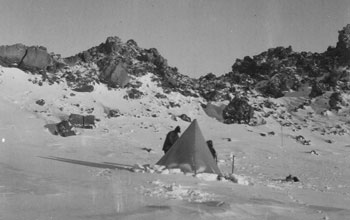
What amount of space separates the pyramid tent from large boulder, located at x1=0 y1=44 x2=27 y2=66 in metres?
22.9

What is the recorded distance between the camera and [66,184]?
751cm

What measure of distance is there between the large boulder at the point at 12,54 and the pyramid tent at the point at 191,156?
22.9 metres

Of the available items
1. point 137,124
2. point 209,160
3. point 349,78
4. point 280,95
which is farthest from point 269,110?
point 209,160

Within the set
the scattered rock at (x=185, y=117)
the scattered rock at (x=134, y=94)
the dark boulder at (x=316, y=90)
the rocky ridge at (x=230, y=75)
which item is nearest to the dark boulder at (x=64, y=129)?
the rocky ridge at (x=230, y=75)

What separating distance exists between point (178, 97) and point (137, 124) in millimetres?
8690

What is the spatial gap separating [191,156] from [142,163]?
3.96 m

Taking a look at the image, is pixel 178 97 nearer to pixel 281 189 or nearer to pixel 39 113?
pixel 39 113

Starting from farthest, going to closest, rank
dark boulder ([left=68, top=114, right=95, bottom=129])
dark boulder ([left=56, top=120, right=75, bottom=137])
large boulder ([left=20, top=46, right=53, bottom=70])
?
large boulder ([left=20, top=46, right=53, bottom=70]) → dark boulder ([left=68, top=114, right=95, bottom=129]) → dark boulder ([left=56, top=120, right=75, bottom=137])

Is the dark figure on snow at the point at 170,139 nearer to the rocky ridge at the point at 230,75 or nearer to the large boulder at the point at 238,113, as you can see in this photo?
the large boulder at the point at 238,113

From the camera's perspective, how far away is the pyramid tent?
1088 cm

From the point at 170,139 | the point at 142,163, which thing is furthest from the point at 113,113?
the point at 170,139

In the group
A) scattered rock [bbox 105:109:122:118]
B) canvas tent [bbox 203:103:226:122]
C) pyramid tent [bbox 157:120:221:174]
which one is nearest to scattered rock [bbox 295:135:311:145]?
canvas tent [bbox 203:103:226:122]

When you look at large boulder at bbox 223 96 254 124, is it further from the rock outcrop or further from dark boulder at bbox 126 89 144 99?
the rock outcrop

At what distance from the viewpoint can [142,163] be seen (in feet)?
47.6
